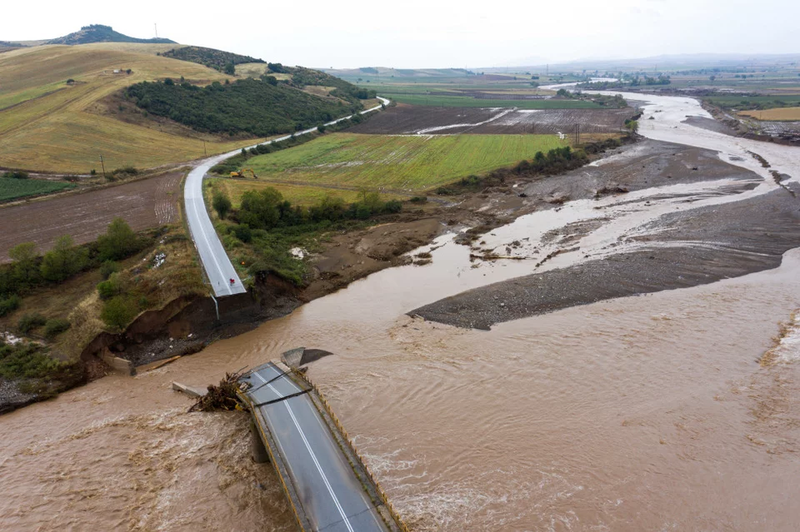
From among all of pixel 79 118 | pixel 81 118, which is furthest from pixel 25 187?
pixel 81 118

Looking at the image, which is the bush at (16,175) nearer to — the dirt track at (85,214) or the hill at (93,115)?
the hill at (93,115)

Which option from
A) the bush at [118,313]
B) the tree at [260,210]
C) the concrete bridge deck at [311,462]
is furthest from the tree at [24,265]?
the concrete bridge deck at [311,462]

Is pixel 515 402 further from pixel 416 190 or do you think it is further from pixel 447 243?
pixel 416 190

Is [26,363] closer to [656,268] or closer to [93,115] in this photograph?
[656,268]

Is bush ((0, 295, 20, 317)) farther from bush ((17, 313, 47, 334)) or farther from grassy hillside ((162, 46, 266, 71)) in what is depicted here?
grassy hillside ((162, 46, 266, 71))

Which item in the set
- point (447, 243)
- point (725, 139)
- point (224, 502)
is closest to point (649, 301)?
point (447, 243)
